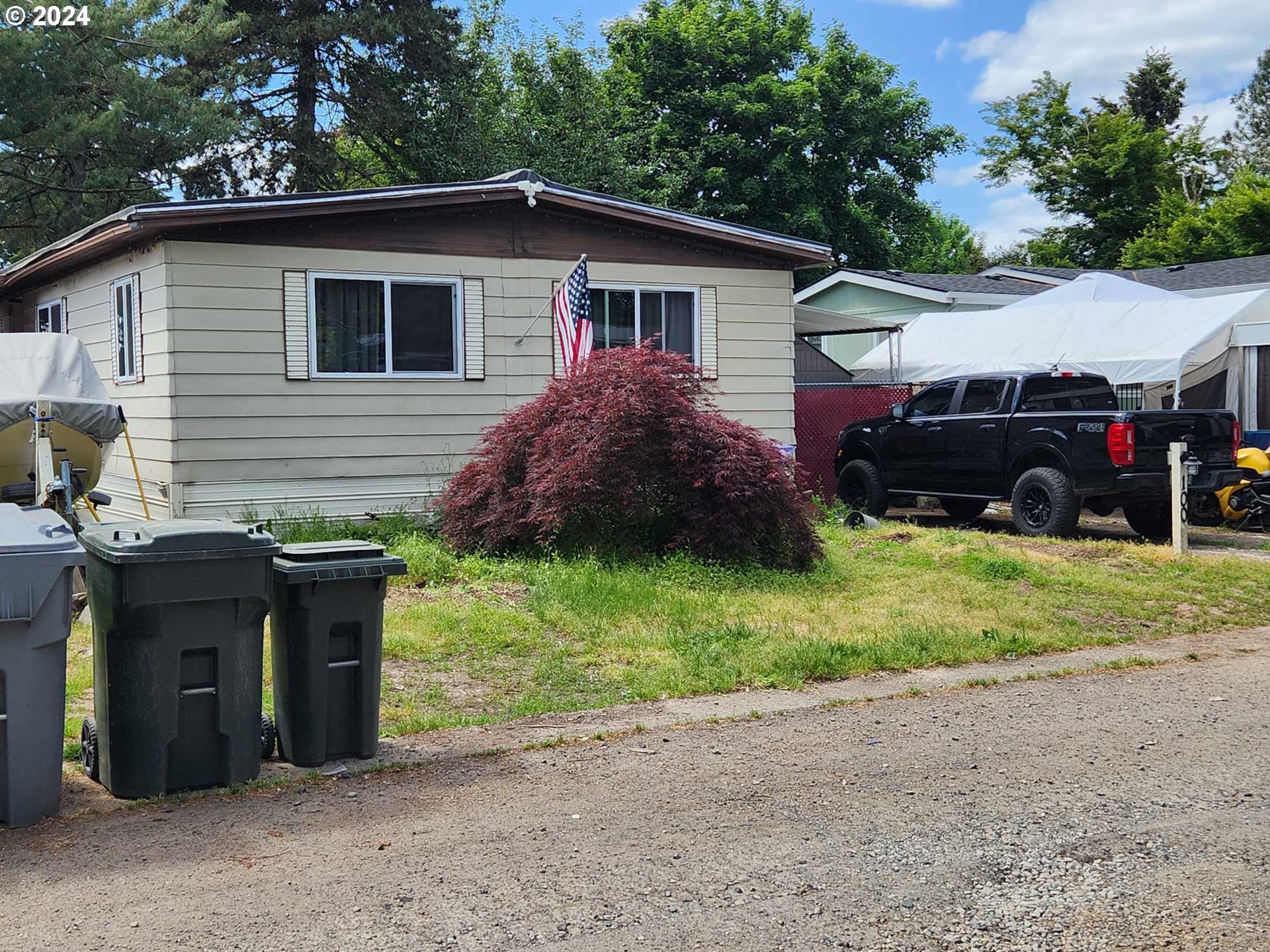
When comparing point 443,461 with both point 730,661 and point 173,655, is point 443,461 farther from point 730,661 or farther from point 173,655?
point 173,655

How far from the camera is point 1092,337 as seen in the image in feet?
59.7

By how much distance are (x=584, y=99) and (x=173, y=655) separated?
27657mm

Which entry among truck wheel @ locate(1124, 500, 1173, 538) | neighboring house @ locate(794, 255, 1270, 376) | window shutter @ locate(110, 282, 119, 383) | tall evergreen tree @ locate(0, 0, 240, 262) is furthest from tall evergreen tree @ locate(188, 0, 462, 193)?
truck wheel @ locate(1124, 500, 1173, 538)

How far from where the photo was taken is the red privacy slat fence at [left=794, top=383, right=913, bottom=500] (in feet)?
55.9

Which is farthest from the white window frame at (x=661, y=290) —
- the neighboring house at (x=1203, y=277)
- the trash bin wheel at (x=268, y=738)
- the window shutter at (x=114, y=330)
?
the neighboring house at (x=1203, y=277)

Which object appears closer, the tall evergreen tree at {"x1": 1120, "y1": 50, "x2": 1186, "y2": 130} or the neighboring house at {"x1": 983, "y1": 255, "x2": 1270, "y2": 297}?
the neighboring house at {"x1": 983, "y1": 255, "x2": 1270, "y2": 297}

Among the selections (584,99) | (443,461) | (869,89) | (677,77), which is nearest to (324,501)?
(443,461)

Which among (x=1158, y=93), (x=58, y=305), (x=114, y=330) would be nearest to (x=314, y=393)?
(x=114, y=330)

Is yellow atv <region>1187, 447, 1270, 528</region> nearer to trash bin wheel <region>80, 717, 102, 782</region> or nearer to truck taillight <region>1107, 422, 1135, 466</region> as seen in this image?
truck taillight <region>1107, 422, 1135, 466</region>

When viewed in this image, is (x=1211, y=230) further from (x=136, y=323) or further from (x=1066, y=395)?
(x=136, y=323)

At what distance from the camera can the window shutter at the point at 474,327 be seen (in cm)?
1369

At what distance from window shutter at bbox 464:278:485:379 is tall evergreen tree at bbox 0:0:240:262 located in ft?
43.7

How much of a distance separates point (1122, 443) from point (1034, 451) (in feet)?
3.78

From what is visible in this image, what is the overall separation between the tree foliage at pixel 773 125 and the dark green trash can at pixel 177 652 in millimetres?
29868
